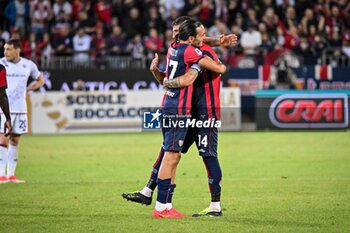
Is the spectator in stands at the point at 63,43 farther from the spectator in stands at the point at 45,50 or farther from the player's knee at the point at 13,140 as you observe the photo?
the player's knee at the point at 13,140

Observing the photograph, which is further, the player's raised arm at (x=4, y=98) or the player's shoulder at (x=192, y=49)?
the player's raised arm at (x=4, y=98)

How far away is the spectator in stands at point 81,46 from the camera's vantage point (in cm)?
2598

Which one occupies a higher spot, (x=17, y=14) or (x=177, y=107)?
(x=17, y=14)

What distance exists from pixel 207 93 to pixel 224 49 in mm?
16907

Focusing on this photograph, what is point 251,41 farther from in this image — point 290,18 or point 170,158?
point 170,158

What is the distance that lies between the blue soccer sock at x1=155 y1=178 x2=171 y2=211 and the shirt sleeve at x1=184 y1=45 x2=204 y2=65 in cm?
147

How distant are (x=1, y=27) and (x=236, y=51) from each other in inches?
330

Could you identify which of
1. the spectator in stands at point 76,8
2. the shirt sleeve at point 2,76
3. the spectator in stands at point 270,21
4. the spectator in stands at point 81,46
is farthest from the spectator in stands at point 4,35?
the shirt sleeve at point 2,76

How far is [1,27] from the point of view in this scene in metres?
27.7

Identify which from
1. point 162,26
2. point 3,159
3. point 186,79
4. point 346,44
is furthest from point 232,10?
point 186,79

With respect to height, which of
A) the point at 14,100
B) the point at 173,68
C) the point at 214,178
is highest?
the point at 173,68

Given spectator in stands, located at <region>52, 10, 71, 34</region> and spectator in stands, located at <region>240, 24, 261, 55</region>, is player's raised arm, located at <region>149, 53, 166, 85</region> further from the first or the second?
spectator in stands, located at <region>52, 10, 71, 34</region>

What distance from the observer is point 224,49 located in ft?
86.7

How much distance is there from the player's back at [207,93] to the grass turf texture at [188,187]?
1.33m
